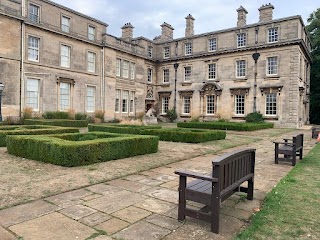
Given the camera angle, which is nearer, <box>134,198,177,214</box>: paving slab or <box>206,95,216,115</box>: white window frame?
<box>134,198,177,214</box>: paving slab

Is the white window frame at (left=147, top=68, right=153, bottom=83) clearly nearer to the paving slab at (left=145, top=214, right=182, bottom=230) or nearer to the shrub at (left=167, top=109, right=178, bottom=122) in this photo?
the shrub at (left=167, top=109, right=178, bottom=122)


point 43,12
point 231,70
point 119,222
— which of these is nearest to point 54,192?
point 119,222

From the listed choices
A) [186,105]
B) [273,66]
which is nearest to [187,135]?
[273,66]

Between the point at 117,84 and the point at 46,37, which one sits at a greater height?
the point at 46,37

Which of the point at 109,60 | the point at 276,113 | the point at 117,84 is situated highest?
the point at 109,60

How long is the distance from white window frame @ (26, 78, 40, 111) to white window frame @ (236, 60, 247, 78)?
2026cm

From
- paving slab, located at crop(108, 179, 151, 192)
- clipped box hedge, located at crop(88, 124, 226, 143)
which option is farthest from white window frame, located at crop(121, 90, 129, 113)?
paving slab, located at crop(108, 179, 151, 192)

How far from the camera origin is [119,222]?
3.56 metres

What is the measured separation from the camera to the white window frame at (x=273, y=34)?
26562 millimetres

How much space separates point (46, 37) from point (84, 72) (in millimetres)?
4662

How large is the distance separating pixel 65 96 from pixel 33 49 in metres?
4.78

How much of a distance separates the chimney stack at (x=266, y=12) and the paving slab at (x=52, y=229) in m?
29.6

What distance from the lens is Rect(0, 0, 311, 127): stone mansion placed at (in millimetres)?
21250

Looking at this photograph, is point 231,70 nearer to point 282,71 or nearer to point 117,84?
point 282,71
